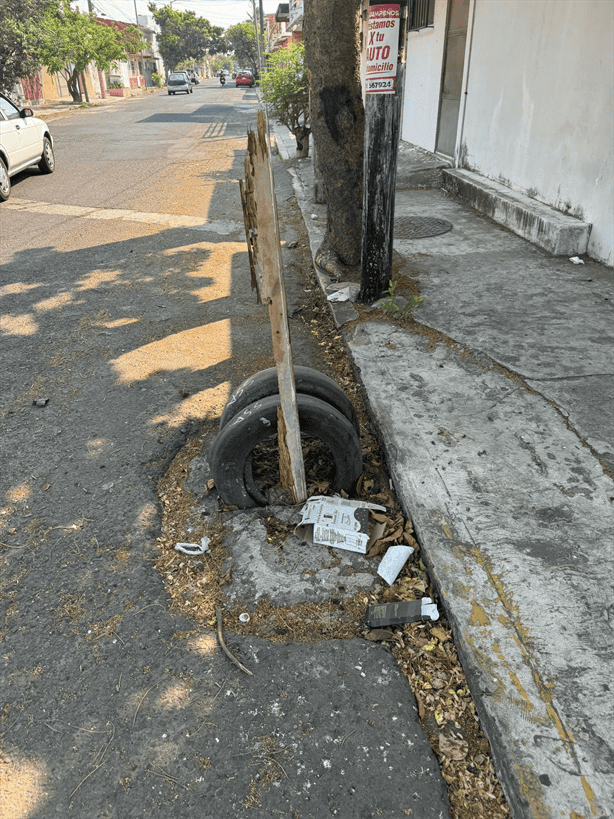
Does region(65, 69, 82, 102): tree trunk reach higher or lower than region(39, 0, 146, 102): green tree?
lower

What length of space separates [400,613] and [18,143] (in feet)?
38.7

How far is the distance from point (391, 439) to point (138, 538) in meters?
1.49

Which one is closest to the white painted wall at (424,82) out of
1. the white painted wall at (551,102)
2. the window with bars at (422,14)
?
the window with bars at (422,14)

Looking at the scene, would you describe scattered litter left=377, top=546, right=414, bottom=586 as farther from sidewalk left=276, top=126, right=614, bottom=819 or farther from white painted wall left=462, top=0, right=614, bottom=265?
white painted wall left=462, top=0, right=614, bottom=265

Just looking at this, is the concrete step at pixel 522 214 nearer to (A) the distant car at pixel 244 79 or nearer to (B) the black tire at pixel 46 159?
(B) the black tire at pixel 46 159

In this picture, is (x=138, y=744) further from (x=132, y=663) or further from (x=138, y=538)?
(x=138, y=538)

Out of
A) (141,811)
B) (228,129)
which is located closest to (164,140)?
(228,129)

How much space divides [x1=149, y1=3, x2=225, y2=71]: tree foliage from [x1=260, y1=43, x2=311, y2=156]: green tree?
9015 centimetres

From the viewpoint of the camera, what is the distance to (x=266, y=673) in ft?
7.36

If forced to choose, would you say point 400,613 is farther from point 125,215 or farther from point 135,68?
point 135,68

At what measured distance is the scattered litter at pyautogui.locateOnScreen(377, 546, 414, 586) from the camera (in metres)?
2.62

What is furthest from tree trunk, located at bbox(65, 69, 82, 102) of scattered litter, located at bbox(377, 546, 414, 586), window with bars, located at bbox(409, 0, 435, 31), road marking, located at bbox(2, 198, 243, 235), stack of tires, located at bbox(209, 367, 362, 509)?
scattered litter, located at bbox(377, 546, 414, 586)

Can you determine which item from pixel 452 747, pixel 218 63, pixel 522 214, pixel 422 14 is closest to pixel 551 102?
pixel 522 214

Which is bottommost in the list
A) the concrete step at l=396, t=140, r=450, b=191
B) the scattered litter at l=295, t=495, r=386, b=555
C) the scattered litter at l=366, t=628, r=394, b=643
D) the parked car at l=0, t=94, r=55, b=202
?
the scattered litter at l=366, t=628, r=394, b=643
